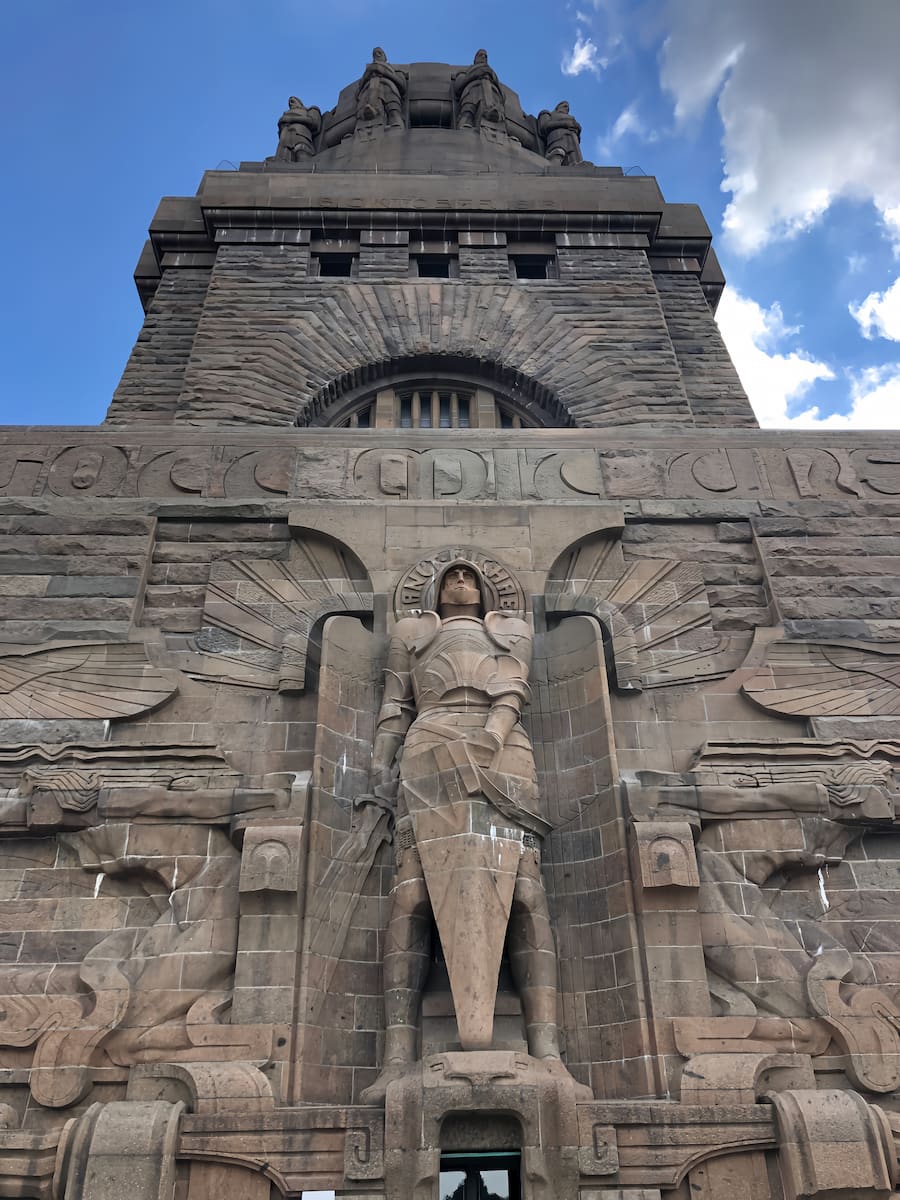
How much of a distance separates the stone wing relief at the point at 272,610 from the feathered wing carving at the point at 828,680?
4230mm

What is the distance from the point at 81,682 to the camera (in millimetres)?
9914

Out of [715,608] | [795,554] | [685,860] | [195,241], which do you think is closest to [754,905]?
[685,860]

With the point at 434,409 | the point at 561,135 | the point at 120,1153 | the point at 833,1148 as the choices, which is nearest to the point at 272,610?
the point at 120,1153

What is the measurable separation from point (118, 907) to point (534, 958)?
3.68 m

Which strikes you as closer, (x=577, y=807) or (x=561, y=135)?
(x=577, y=807)

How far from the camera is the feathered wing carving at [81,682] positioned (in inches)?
383

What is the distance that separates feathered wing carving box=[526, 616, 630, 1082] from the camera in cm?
841

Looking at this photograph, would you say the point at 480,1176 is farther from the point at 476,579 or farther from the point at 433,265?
the point at 433,265

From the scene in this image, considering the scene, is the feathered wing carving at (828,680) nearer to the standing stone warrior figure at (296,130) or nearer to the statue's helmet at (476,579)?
the statue's helmet at (476,579)

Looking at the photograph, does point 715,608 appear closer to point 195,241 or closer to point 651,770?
point 651,770

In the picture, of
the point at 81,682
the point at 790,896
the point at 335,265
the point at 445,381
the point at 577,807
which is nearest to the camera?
the point at 790,896

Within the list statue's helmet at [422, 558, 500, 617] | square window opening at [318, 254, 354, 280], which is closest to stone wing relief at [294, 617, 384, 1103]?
statue's helmet at [422, 558, 500, 617]

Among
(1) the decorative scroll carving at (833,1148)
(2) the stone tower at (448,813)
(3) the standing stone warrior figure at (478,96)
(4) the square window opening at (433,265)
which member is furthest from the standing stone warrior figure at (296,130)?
(1) the decorative scroll carving at (833,1148)

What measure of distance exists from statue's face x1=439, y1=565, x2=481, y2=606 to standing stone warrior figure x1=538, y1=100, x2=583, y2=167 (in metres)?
17.3
